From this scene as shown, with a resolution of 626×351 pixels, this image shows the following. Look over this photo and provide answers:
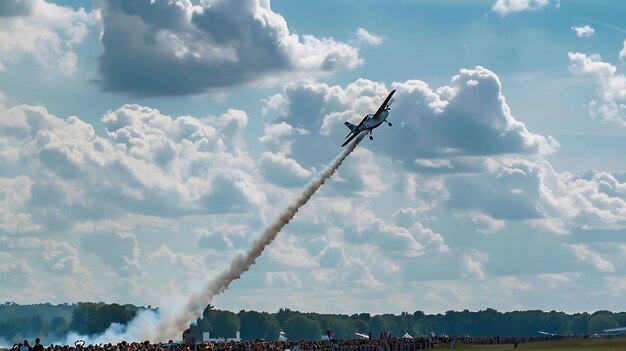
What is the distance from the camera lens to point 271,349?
74625 mm

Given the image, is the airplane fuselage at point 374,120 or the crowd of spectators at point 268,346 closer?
the crowd of spectators at point 268,346

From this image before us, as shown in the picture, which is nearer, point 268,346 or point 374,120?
point 268,346

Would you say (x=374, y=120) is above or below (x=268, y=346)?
above

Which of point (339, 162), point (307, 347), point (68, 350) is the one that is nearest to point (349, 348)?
point (307, 347)

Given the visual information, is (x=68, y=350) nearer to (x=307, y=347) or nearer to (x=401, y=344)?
(x=307, y=347)

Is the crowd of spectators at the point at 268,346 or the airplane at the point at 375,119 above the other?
the airplane at the point at 375,119

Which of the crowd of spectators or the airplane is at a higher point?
the airplane

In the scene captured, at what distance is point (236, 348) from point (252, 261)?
19.2 metres

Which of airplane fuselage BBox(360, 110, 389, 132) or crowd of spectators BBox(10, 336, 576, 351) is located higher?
airplane fuselage BBox(360, 110, 389, 132)

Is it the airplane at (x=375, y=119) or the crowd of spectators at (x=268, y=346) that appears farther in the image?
the airplane at (x=375, y=119)

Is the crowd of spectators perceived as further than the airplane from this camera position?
No

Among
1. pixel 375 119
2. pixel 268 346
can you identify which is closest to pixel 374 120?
pixel 375 119

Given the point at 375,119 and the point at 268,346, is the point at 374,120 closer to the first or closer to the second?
the point at 375,119

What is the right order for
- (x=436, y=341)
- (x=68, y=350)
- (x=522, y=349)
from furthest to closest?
(x=436, y=341)
(x=522, y=349)
(x=68, y=350)
